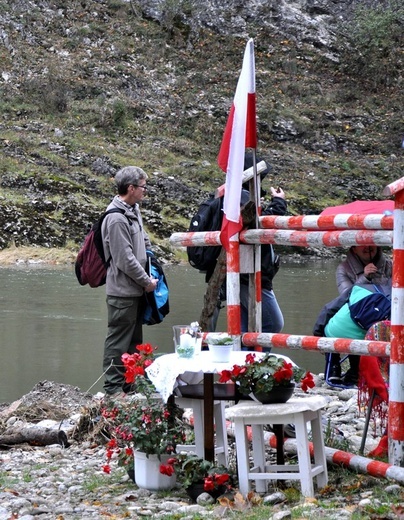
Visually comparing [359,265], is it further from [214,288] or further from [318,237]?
[214,288]

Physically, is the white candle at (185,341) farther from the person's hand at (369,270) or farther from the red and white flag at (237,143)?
the person's hand at (369,270)

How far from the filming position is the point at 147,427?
489cm

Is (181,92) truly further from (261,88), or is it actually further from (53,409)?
(53,409)

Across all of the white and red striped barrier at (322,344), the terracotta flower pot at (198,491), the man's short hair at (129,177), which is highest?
the man's short hair at (129,177)

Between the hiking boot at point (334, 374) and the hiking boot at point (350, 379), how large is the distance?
0.04m

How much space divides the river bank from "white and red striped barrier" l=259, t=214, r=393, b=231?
3.91 ft

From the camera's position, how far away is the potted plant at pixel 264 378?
15.3 feet

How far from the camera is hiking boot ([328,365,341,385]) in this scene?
5.45 metres

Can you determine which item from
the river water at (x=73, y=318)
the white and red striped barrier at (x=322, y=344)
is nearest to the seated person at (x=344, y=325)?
the white and red striped barrier at (x=322, y=344)

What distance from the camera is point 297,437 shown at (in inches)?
180

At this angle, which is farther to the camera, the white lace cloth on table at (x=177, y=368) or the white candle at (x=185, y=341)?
the white candle at (x=185, y=341)

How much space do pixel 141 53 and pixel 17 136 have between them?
1048 cm

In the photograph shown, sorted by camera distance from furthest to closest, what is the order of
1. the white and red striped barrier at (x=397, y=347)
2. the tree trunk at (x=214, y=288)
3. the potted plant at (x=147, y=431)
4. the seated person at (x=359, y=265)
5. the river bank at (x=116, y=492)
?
1. the tree trunk at (x=214, y=288)
2. the seated person at (x=359, y=265)
3. the potted plant at (x=147, y=431)
4. the white and red striped barrier at (x=397, y=347)
5. the river bank at (x=116, y=492)

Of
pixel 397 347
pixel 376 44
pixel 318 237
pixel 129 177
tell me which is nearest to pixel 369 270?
pixel 318 237
